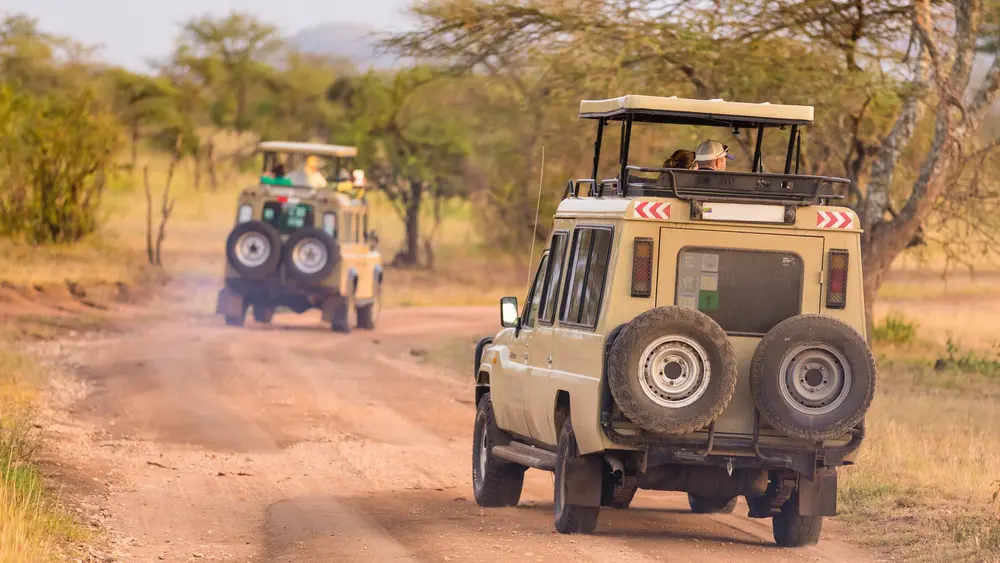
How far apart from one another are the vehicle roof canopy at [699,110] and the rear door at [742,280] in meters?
0.81

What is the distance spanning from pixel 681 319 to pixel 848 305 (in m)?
1.23

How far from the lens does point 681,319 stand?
8.45m

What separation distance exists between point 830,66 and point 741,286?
12548mm

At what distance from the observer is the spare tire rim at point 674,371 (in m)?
8.48

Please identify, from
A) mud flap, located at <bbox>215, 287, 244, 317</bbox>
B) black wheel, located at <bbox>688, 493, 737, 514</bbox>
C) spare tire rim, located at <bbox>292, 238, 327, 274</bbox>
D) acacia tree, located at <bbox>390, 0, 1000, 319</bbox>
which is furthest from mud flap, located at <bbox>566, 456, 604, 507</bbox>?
mud flap, located at <bbox>215, 287, 244, 317</bbox>

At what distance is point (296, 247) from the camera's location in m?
25.8

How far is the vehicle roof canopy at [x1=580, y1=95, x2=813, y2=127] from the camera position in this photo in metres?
9.22

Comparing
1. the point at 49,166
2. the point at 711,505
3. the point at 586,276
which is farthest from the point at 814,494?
the point at 49,166

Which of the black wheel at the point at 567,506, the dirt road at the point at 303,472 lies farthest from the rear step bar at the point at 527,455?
the dirt road at the point at 303,472

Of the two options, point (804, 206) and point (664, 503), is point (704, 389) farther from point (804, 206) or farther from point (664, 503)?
point (664, 503)

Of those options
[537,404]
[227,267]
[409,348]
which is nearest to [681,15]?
[409,348]

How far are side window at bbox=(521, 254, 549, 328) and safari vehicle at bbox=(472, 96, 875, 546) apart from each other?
39 cm

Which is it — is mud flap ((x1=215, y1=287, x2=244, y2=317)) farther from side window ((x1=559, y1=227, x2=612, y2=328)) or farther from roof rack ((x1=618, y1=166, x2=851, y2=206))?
roof rack ((x1=618, y1=166, x2=851, y2=206))

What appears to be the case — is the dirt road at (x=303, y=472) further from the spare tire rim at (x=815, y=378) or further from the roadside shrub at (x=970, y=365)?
the roadside shrub at (x=970, y=365)
